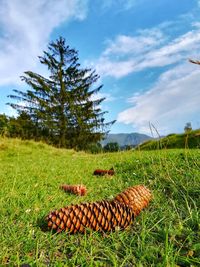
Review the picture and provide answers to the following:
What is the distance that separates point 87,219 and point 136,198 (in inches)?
27.3

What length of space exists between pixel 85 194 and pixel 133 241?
6.56 feet

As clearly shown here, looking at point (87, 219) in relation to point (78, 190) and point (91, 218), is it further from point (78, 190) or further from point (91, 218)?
point (78, 190)

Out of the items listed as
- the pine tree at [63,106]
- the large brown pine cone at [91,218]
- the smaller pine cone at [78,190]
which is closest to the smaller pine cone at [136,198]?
the large brown pine cone at [91,218]

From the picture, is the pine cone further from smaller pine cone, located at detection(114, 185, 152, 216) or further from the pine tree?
the pine tree

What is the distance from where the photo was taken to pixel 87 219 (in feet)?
8.52

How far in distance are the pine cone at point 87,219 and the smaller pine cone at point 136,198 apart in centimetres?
36

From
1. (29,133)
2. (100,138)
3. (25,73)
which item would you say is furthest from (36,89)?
(100,138)

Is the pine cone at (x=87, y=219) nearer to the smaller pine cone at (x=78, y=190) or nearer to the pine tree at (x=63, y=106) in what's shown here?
the smaller pine cone at (x=78, y=190)

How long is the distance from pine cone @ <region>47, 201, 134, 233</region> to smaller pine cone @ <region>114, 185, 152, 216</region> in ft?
1.17

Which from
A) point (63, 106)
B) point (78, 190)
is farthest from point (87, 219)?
point (63, 106)

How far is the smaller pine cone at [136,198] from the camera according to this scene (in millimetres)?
3018

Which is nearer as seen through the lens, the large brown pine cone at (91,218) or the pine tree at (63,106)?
the large brown pine cone at (91,218)

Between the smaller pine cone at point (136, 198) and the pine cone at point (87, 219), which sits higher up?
the smaller pine cone at point (136, 198)

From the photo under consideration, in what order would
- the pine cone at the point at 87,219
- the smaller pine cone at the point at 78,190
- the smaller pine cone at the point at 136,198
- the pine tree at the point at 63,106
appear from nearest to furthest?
the pine cone at the point at 87,219 → the smaller pine cone at the point at 136,198 → the smaller pine cone at the point at 78,190 → the pine tree at the point at 63,106
